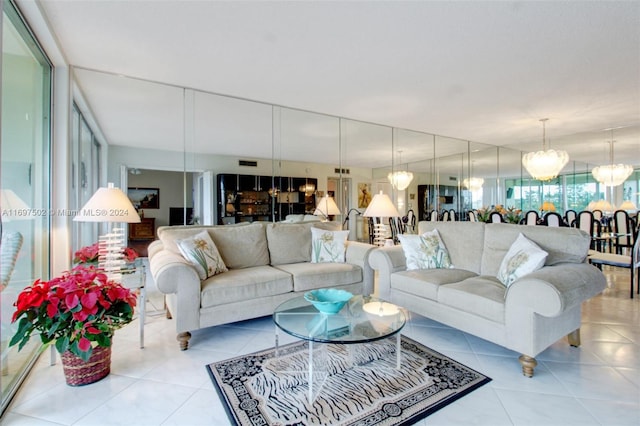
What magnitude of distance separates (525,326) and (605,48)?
2.44m

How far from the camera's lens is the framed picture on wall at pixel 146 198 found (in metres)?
7.67

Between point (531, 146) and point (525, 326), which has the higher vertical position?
point (531, 146)

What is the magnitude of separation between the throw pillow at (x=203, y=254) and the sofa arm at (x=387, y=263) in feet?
4.96

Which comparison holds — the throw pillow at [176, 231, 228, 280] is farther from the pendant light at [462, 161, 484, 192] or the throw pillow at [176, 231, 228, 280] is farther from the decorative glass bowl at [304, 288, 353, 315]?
the pendant light at [462, 161, 484, 192]

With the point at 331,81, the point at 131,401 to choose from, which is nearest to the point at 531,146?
the point at 331,81

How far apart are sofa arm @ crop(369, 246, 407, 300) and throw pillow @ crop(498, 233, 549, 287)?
0.88 metres

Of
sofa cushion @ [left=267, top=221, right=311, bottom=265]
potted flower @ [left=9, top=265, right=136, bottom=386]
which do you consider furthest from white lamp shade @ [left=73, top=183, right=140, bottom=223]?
sofa cushion @ [left=267, top=221, right=311, bottom=265]

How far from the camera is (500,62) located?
2775 millimetres

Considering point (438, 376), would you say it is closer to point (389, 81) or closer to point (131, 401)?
point (131, 401)

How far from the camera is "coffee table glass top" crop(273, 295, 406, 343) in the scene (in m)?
1.77

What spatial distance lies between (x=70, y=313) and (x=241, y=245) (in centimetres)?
158

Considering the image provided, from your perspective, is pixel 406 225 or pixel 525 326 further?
pixel 406 225

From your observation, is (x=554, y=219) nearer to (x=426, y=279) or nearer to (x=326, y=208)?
(x=426, y=279)

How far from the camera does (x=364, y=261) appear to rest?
3299mm
